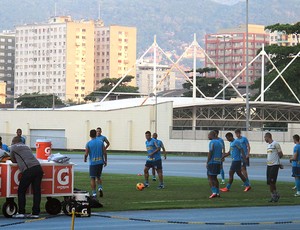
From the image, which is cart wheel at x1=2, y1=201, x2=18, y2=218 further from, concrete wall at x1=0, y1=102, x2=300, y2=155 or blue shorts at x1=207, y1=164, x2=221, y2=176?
concrete wall at x1=0, y1=102, x2=300, y2=155

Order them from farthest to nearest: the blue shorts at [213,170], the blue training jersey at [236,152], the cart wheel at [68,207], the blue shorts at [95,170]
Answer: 1. the blue training jersey at [236,152]
2. the blue shorts at [213,170]
3. the blue shorts at [95,170]
4. the cart wheel at [68,207]

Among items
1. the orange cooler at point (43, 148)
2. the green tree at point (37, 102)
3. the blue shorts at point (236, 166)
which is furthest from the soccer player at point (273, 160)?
the green tree at point (37, 102)

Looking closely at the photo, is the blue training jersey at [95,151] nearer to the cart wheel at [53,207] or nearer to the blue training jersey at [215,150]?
the blue training jersey at [215,150]

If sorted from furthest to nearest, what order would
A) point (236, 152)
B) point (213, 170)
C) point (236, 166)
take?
point (236, 152) → point (236, 166) → point (213, 170)

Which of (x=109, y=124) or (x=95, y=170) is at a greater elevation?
(x=109, y=124)

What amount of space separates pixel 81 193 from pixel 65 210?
507 mm

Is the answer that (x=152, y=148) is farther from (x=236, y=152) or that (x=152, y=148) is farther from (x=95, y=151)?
(x=95, y=151)

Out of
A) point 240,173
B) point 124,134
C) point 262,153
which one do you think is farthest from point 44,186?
point 124,134

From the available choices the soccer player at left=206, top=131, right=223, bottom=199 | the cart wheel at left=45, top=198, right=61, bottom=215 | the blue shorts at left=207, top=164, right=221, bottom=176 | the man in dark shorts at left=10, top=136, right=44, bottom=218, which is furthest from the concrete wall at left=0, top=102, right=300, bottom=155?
the man in dark shorts at left=10, top=136, right=44, bottom=218

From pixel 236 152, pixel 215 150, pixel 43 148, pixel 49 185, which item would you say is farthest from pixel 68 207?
pixel 43 148

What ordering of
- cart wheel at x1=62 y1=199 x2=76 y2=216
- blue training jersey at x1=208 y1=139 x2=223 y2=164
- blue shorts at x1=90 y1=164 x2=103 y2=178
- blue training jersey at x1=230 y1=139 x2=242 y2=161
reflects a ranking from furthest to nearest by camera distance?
blue training jersey at x1=230 y1=139 x2=242 y2=161
blue training jersey at x1=208 y1=139 x2=223 y2=164
blue shorts at x1=90 y1=164 x2=103 y2=178
cart wheel at x1=62 y1=199 x2=76 y2=216

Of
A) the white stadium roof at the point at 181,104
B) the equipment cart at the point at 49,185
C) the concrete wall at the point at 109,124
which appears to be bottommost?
the equipment cart at the point at 49,185

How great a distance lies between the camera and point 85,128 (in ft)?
314

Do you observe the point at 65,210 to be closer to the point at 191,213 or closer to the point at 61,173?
the point at 61,173
